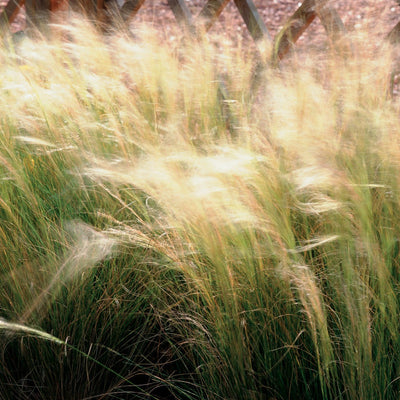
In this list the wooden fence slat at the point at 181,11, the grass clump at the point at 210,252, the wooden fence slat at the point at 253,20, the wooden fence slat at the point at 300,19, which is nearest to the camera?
the grass clump at the point at 210,252

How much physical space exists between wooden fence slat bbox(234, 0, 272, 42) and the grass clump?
100cm

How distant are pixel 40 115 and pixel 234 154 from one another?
78 centimetres

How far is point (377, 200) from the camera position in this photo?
4.48 ft

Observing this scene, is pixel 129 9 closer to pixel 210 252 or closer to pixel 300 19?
pixel 300 19

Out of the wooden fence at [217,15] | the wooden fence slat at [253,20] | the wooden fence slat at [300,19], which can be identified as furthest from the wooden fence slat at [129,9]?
the wooden fence slat at [300,19]

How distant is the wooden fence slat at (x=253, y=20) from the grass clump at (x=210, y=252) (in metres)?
1.00

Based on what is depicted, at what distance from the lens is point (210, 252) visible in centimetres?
109

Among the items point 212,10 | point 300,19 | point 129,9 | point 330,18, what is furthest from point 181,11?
point 330,18

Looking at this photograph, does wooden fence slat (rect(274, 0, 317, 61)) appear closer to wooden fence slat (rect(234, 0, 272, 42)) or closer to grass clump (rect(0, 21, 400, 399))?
wooden fence slat (rect(234, 0, 272, 42))

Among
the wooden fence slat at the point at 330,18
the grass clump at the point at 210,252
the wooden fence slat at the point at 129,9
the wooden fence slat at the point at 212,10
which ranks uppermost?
the wooden fence slat at the point at 129,9

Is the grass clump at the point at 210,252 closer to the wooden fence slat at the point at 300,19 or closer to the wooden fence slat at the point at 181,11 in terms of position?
the wooden fence slat at the point at 300,19

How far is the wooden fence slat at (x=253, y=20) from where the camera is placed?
2834mm

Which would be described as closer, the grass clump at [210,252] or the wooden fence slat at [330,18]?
the grass clump at [210,252]

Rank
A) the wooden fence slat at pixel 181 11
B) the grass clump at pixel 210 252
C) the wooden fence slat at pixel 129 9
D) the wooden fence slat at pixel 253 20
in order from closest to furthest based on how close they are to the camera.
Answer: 1. the grass clump at pixel 210 252
2. the wooden fence slat at pixel 253 20
3. the wooden fence slat at pixel 181 11
4. the wooden fence slat at pixel 129 9
